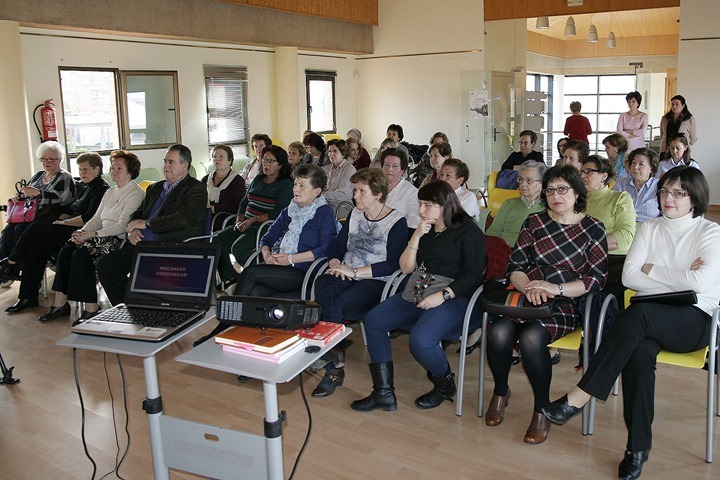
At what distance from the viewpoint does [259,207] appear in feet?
18.6

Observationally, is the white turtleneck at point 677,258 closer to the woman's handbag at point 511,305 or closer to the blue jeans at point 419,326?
the woman's handbag at point 511,305

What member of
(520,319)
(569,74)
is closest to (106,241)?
(520,319)

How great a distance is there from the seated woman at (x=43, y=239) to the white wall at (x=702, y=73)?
817 cm

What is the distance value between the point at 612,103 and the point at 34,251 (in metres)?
15.6

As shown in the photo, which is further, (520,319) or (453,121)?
(453,121)

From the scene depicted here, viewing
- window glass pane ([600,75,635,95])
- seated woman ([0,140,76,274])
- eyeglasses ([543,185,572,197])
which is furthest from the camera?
window glass pane ([600,75,635,95])

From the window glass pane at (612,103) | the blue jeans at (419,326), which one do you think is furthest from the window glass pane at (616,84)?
the blue jeans at (419,326)

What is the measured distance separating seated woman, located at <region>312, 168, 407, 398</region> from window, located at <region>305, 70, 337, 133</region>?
27.0 feet

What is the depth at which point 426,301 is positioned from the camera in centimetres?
358

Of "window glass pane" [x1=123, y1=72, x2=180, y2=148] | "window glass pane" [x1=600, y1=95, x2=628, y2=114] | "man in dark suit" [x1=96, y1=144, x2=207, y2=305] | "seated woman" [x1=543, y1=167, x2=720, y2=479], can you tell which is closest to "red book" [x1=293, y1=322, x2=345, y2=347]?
"seated woman" [x1=543, y1=167, x2=720, y2=479]

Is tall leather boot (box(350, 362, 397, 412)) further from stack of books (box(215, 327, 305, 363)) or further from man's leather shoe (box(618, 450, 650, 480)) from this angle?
stack of books (box(215, 327, 305, 363))

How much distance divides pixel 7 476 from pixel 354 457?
1.53 meters

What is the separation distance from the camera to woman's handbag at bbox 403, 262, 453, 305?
3.65 meters

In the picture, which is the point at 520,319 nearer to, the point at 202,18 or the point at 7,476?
the point at 7,476
